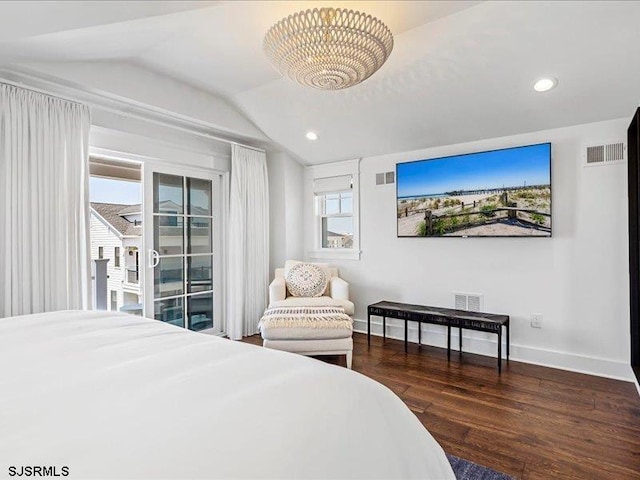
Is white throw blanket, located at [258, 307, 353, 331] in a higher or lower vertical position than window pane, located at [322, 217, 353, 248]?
lower

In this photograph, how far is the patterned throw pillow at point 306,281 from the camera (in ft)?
12.9

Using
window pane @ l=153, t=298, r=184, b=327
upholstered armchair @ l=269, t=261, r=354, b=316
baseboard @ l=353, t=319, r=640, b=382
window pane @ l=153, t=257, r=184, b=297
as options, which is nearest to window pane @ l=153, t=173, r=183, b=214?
window pane @ l=153, t=257, r=184, b=297

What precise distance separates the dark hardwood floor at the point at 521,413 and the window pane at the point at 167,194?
2.26 m

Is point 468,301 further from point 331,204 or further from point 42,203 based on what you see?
point 42,203

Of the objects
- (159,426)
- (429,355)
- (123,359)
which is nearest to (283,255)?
(429,355)

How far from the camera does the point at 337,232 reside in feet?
15.2

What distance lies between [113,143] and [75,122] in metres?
0.43

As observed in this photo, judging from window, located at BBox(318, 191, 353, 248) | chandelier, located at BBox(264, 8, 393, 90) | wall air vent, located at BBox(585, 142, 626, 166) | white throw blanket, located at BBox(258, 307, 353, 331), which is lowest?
white throw blanket, located at BBox(258, 307, 353, 331)

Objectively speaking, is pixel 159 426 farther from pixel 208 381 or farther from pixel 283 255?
pixel 283 255

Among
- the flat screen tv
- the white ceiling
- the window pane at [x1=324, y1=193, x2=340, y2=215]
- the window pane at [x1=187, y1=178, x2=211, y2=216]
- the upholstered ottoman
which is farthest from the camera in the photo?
the window pane at [x1=324, y1=193, x2=340, y2=215]

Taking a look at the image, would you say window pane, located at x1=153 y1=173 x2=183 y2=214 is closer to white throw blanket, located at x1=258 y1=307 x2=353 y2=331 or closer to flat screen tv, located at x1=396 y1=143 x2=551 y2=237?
white throw blanket, located at x1=258 y1=307 x2=353 y2=331

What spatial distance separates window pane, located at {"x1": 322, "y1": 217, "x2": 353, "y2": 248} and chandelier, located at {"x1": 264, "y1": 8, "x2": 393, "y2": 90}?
248 centimetres

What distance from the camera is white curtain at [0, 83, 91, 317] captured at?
7.87 feet

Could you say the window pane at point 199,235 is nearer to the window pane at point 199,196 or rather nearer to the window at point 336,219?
the window pane at point 199,196
